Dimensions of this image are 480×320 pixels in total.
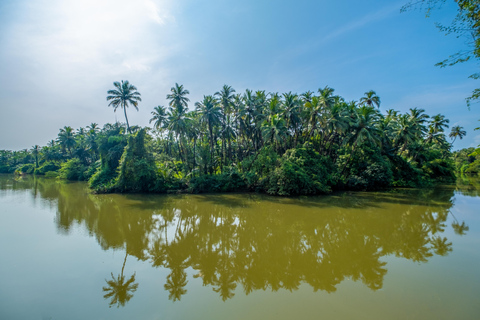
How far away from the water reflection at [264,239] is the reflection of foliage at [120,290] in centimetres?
3

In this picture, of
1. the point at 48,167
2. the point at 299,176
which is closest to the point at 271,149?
the point at 299,176

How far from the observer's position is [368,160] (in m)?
28.0

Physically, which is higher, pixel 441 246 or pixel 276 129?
pixel 276 129

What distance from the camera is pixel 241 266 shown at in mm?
8031

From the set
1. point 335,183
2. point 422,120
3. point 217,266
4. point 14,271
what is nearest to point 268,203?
point 335,183

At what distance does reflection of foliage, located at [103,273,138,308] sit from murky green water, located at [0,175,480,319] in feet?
0.10

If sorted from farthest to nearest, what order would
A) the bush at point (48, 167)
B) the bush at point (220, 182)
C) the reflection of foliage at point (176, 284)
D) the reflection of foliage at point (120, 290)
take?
the bush at point (48, 167) < the bush at point (220, 182) < the reflection of foliage at point (176, 284) < the reflection of foliage at point (120, 290)

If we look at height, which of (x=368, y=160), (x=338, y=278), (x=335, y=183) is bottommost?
(x=338, y=278)

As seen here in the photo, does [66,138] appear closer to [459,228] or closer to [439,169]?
[459,228]

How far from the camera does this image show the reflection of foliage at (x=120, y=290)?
6.00 meters

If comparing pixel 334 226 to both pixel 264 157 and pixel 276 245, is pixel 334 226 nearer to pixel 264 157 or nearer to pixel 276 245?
pixel 276 245

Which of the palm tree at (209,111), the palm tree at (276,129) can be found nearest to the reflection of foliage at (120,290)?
the palm tree at (276,129)

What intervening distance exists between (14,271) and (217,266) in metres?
6.58

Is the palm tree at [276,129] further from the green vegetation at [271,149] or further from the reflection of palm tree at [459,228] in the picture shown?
the reflection of palm tree at [459,228]
